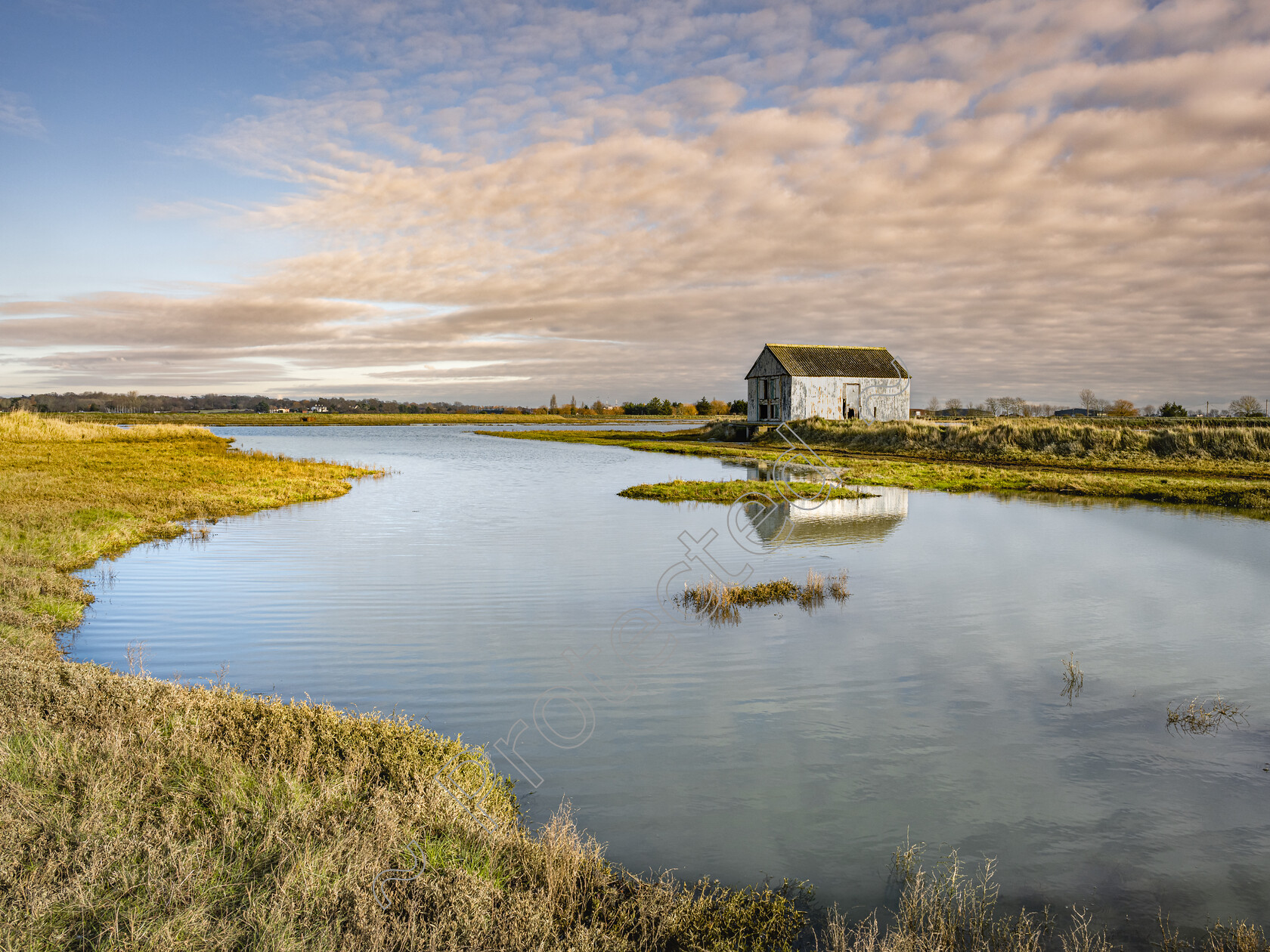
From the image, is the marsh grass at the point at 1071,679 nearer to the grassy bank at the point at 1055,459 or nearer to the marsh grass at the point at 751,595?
the marsh grass at the point at 751,595

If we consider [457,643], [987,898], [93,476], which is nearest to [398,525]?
[457,643]

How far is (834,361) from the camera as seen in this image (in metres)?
70.1

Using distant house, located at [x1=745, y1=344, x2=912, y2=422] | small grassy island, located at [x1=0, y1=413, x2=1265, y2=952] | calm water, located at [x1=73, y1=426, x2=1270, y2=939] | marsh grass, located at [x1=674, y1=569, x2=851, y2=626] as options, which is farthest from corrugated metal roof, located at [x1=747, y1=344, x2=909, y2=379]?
small grassy island, located at [x1=0, y1=413, x2=1265, y2=952]

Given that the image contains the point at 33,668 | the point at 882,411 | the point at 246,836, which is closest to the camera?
the point at 246,836

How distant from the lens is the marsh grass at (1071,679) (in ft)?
31.6

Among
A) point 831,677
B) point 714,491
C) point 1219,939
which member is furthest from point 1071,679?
point 714,491

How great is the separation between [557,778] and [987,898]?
13.2 feet

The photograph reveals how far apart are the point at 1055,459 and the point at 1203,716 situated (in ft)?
127

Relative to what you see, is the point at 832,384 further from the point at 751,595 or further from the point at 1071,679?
the point at 1071,679

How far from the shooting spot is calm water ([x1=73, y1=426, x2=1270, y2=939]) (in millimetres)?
6344

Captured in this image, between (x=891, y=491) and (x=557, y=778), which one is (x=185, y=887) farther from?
(x=891, y=491)

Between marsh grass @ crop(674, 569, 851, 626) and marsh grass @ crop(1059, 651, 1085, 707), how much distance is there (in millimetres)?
4365

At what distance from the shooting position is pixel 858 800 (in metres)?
6.97

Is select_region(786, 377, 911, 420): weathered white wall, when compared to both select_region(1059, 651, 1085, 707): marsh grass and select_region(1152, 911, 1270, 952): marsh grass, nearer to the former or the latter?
select_region(1059, 651, 1085, 707): marsh grass
